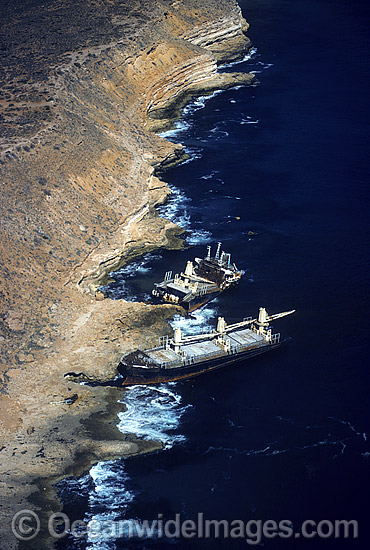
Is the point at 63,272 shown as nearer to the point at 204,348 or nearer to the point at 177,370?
the point at 204,348

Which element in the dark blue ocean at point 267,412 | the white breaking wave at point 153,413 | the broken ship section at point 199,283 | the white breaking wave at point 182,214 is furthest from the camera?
the white breaking wave at point 182,214

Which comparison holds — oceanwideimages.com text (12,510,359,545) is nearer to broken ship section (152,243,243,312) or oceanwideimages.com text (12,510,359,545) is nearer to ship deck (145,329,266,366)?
ship deck (145,329,266,366)

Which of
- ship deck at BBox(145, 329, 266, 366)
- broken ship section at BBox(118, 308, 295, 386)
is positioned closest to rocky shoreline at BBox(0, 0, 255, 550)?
broken ship section at BBox(118, 308, 295, 386)

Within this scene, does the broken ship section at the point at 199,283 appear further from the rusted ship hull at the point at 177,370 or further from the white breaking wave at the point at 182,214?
the rusted ship hull at the point at 177,370

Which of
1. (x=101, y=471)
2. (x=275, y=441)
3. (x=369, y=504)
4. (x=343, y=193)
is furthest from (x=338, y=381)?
(x=343, y=193)

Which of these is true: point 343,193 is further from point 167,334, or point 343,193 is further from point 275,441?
point 275,441

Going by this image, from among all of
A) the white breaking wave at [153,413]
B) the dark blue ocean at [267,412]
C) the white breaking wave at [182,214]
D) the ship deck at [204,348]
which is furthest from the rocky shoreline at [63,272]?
the ship deck at [204,348]
